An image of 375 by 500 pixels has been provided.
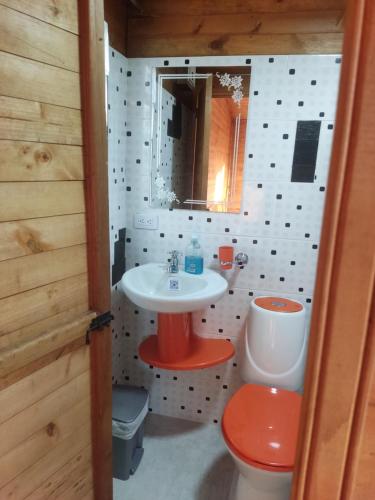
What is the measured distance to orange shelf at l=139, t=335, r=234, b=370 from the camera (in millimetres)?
1830

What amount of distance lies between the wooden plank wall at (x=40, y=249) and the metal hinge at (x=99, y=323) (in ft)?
0.10

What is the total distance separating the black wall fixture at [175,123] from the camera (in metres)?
1.95

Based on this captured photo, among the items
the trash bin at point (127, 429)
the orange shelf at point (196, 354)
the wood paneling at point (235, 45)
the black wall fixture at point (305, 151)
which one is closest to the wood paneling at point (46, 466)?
the trash bin at point (127, 429)

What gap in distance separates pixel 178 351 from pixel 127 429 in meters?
0.44

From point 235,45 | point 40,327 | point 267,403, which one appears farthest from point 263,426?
point 235,45

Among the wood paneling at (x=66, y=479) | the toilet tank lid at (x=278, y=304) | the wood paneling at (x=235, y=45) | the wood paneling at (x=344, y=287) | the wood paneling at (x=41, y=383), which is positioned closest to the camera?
the wood paneling at (x=344, y=287)

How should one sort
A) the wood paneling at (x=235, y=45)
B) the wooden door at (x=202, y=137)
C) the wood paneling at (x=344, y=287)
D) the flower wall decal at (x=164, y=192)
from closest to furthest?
the wood paneling at (x=344, y=287) → the wood paneling at (x=235, y=45) → the wooden door at (x=202, y=137) → the flower wall decal at (x=164, y=192)

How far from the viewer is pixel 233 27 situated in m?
1.73

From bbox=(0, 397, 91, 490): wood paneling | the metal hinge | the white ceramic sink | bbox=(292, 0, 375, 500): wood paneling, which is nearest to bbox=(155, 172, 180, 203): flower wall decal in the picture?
the white ceramic sink

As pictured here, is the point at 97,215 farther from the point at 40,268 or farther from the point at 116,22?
the point at 116,22

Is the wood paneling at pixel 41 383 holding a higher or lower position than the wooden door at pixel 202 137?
lower

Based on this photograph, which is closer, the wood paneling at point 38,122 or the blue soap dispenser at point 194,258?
the wood paneling at point 38,122

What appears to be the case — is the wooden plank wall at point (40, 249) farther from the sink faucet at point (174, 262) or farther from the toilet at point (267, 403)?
the sink faucet at point (174, 262)

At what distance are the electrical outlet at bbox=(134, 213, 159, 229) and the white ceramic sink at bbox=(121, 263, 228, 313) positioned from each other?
0.22 m
